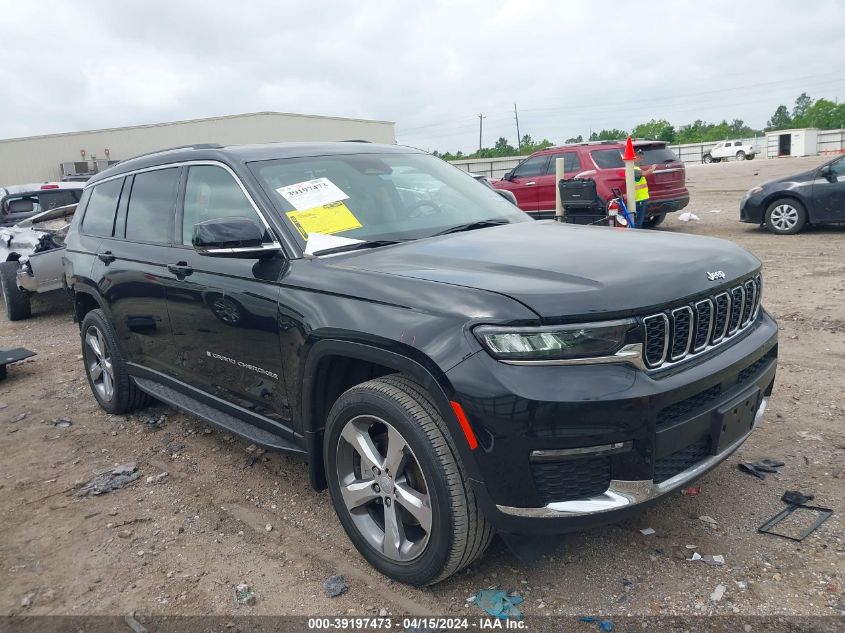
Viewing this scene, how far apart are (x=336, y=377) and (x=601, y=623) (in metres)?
1.45

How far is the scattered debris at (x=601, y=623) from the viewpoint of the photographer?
246 cm

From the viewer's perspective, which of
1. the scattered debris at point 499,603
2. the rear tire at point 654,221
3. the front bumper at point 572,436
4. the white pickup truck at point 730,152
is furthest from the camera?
the white pickup truck at point 730,152

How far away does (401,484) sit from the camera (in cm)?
267

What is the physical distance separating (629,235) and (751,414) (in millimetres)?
987

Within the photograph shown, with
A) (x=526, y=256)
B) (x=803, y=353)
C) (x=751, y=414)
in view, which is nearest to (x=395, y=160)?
(x=526, y=256)

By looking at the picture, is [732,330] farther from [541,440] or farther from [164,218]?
[164,218]

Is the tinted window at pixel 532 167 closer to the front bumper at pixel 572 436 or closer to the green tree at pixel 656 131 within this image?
the front bumper at pixel 572 436

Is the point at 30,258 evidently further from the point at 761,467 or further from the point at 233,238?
the point at 761,467

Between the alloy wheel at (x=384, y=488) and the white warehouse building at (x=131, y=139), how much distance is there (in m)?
34.8

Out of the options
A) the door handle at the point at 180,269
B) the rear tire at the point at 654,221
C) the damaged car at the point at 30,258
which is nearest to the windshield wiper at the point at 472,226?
the door handle at the point at 180,269

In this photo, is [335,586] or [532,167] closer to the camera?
[335,586]

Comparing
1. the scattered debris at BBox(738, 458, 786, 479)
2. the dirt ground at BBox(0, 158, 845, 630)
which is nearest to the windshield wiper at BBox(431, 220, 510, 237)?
the dirt ground at BBox(0, 158, 845, 630)

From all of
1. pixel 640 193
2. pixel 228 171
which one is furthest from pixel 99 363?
pixel 640 193

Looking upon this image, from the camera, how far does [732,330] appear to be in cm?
285
